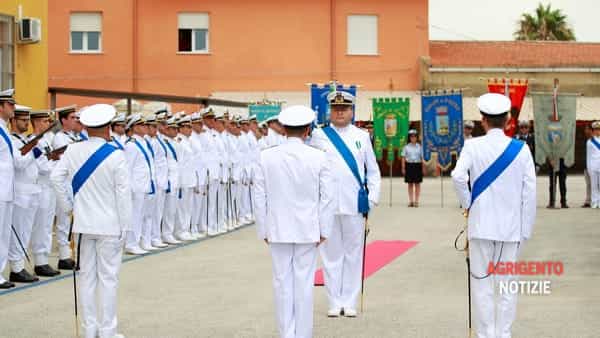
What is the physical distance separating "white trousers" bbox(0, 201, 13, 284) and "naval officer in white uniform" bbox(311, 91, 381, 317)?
3893mm

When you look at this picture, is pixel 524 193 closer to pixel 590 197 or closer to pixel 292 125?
pixel 292 125

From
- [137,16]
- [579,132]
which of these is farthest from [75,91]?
[579,132]

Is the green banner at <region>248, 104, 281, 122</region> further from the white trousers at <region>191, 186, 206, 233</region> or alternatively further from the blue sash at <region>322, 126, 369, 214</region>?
the blue sash at <region>322, 126, 369, 214</region>

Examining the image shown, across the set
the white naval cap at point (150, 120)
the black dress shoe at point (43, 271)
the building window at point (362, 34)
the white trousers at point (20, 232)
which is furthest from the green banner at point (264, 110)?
the white trousers at point (20, 232)

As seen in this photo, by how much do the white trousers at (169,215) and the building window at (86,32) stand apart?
26.0 metres

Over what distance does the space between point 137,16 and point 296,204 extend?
3553 centimetres

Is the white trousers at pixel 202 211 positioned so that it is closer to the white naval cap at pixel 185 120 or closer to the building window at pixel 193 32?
the white naval cap at pixel 185 120

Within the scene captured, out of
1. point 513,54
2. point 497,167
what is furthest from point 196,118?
point 513,54

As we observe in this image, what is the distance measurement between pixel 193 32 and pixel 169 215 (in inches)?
1028

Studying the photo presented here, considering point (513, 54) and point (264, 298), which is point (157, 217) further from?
point (513, 54)

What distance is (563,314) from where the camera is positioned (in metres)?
10.4

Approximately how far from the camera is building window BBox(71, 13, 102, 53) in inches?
1690

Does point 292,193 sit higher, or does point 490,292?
point 292,193

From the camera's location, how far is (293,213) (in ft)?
28.5
